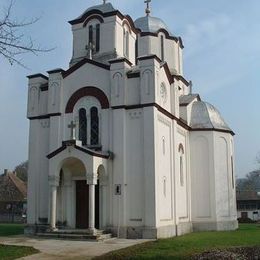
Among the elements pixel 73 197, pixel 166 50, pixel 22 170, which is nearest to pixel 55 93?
pixel 73 197

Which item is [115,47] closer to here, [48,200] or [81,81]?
[81,81]

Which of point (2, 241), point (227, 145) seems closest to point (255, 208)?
point (227, 145)

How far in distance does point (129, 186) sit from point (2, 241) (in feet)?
21.4

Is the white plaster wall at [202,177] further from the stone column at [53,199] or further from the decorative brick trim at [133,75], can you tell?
the stone column at [53,199]

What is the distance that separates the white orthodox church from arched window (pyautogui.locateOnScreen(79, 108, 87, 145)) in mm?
55

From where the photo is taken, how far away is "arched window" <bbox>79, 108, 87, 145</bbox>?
23.6 metres

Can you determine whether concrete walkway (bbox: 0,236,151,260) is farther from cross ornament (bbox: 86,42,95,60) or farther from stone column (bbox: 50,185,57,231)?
cross ornament (bbox: 86,42,95,60)

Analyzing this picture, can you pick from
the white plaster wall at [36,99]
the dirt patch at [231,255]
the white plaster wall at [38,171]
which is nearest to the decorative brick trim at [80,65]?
the white plaster wall at [36,99]

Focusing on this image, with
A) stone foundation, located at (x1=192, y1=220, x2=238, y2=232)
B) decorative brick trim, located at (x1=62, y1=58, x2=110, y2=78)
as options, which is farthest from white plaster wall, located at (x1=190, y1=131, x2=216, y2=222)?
decorative brick trim, located at (x1=62, y1=58, x2=110, y2=78)

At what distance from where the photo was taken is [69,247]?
1758 cm

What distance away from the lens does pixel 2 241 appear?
65.0 ft

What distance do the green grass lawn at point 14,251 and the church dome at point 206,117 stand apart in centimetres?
1497

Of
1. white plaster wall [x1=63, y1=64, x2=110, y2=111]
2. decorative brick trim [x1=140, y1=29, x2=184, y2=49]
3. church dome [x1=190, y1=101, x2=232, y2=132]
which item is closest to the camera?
white plaster wall [x1=63, y1=64, x2=110, y2=111]

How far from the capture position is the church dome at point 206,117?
28422 millimetres
